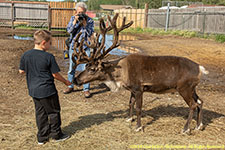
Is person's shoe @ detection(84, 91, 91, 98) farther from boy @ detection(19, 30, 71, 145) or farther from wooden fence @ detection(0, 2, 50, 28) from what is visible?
wooden fence @ detection(0, 2, 50, 28)

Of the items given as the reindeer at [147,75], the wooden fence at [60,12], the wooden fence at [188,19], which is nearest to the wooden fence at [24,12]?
the wooden fence at [60,12]

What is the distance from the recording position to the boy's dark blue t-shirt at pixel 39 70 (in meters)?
3.96

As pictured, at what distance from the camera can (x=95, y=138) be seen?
179 inches

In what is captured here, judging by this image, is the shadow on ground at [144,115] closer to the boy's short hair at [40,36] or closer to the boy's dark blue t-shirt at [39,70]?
the boy's dark blue t-shirt at [39,70]

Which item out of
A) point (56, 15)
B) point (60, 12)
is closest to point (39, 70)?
point (60, 12)

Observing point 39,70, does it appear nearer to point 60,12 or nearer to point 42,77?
point 42,77

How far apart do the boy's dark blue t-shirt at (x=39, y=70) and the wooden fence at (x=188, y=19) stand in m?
18.8

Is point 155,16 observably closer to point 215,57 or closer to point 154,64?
point 215,57

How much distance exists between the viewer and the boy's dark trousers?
413cm

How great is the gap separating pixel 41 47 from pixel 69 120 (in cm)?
194

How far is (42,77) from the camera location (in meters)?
4.03

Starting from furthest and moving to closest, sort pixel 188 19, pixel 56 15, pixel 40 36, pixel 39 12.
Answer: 1. pixel 39 12
2. pixel 56 15
3. pixel 188 19
4. pixel 40 36

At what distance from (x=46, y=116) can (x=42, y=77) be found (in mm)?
723

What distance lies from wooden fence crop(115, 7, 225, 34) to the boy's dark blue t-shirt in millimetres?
18826
